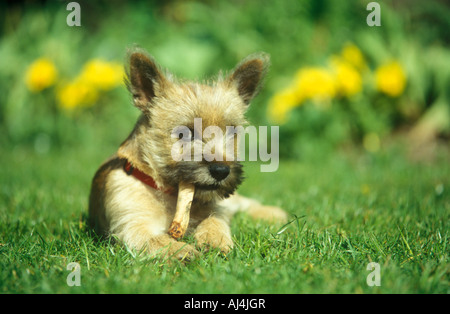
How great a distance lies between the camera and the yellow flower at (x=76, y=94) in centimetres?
781

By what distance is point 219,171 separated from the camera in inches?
105

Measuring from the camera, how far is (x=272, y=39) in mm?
8273

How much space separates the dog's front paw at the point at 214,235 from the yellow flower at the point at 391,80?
4.95 metres

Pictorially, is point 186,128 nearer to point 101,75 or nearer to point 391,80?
point 391,80

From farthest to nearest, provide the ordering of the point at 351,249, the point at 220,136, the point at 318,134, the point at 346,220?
the point at 318,134 < the point at 346,220 < the point at 220,136 < the point at 351,249

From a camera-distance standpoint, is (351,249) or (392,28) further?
(392,28)

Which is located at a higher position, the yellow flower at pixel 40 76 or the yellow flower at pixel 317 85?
the yellow flower at pixel 40 76

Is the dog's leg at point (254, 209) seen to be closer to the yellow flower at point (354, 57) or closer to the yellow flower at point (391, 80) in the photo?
the yellow flower at point (391, 80)

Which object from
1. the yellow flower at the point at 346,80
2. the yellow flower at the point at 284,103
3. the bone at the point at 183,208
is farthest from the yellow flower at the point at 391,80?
the bone at the point at 183,208

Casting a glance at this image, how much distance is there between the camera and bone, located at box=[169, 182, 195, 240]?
275 centimetres

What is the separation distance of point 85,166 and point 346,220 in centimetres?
426
